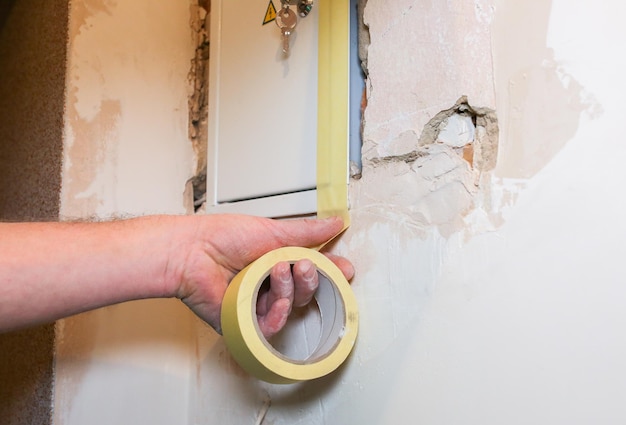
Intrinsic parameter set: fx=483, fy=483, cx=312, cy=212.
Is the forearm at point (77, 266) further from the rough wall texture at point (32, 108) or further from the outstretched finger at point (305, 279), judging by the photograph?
the rough wall texture at point (32, 108)

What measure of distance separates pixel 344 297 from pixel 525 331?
28cm

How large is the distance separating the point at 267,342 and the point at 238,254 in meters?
0.20

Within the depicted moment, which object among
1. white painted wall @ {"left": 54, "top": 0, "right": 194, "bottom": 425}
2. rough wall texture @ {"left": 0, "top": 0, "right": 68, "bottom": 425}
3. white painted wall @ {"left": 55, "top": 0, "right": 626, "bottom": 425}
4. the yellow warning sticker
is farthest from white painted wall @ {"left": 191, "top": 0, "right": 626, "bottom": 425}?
rough wall texture @ {"left": 0, "top": 0, "right": 68, "bottom": 425}

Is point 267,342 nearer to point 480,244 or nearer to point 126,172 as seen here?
point 480,244

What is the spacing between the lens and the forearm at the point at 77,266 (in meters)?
0.75

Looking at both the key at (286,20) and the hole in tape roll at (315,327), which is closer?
the hole in tape roll at (315,327)

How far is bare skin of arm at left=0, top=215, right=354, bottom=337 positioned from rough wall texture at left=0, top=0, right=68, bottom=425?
0.33 metres

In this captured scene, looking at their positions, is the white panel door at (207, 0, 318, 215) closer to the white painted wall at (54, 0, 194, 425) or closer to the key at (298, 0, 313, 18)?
the key at (298, 0, 313, 18)

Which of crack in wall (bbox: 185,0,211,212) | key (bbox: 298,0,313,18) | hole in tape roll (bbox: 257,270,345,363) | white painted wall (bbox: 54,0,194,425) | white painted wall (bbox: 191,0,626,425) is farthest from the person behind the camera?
crack in wall (bbox: 185,0,211,212)

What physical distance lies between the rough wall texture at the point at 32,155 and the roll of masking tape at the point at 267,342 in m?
0.54

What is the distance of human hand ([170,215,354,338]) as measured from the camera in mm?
843

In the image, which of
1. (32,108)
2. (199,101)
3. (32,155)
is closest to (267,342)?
(199,101)

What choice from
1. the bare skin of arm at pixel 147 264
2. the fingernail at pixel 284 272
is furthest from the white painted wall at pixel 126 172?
the fingernail at pixel 284 272

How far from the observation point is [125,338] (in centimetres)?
111
